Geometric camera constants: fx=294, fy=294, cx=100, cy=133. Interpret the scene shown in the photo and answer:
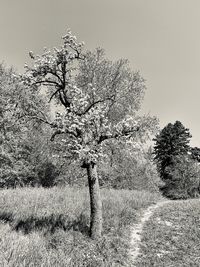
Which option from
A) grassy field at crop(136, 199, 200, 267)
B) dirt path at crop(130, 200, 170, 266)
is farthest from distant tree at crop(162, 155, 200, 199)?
dirt path at crop(130, 200, 170, 266)

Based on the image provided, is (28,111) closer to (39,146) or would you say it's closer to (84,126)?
(84,126)

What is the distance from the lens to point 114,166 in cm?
2703

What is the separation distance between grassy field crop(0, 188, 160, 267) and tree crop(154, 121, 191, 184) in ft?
122

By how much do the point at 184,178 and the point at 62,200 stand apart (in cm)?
2136

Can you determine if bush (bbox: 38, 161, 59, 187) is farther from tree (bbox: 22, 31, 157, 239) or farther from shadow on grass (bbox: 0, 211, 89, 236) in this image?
tree (bbox: 22, 31, 157, 239)

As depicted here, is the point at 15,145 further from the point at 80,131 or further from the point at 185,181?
the point at 185,181

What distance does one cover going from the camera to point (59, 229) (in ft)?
37.9

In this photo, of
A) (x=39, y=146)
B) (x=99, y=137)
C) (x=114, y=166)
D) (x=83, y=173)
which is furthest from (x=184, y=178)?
(x=99, y=137)

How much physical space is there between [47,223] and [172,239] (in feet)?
17.4

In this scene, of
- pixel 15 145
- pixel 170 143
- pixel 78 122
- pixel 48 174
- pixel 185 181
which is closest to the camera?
pixel 78 122

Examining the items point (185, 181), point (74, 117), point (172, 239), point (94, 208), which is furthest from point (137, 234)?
point (185, 181)

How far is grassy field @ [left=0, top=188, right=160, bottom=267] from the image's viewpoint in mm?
7750

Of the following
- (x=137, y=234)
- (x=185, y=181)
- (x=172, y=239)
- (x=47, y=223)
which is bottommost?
(x=172, y=239)

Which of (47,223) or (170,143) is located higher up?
(170,143)
